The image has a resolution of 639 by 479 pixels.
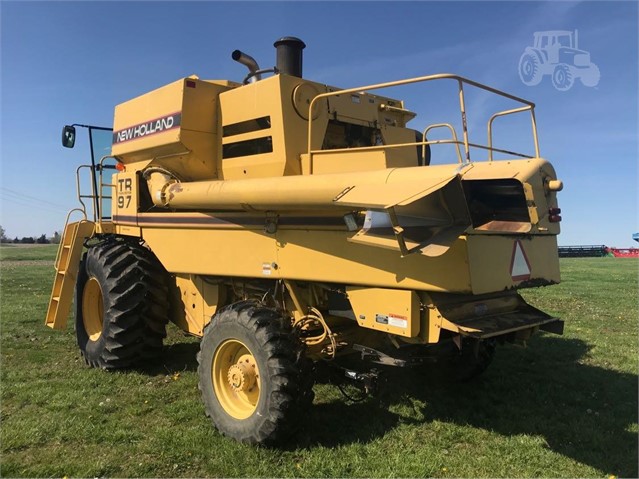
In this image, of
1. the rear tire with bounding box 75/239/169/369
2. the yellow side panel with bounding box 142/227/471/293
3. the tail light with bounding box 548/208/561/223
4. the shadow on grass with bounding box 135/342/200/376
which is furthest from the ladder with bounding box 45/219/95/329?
the tail light with bounding box 548/208/561/223

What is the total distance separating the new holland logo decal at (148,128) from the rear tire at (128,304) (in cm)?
138

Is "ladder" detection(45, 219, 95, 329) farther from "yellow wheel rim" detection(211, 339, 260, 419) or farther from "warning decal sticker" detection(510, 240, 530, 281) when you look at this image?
"warning decal sticker" detection(510, 240, 530, 281)

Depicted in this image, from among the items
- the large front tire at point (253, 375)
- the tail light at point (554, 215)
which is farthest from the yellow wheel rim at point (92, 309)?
the tail light at point (554, 215)

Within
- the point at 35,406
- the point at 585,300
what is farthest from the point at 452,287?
the point at 585,300

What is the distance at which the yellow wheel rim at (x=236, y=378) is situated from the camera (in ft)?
15.0

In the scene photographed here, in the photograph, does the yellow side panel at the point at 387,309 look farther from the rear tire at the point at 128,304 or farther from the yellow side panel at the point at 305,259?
the rear tire at the point at 128,304

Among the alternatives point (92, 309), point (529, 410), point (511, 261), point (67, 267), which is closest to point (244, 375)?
point (511, 261)

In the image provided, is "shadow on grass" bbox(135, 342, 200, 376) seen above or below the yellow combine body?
below

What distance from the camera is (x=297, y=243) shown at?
459 cm

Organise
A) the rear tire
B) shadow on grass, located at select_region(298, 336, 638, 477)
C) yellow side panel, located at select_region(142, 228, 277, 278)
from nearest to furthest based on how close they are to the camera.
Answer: shadow on grass, located at select_region(298, 336, 638, 477)
yellow side panel, located at select_region(142, 228, 277, 278)
the rear tire

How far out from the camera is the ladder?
7.40 m

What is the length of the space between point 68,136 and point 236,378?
5258mm

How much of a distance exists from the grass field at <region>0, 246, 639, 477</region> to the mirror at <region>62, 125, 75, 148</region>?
312 cm

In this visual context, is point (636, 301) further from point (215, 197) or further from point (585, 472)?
point (215, 197)
